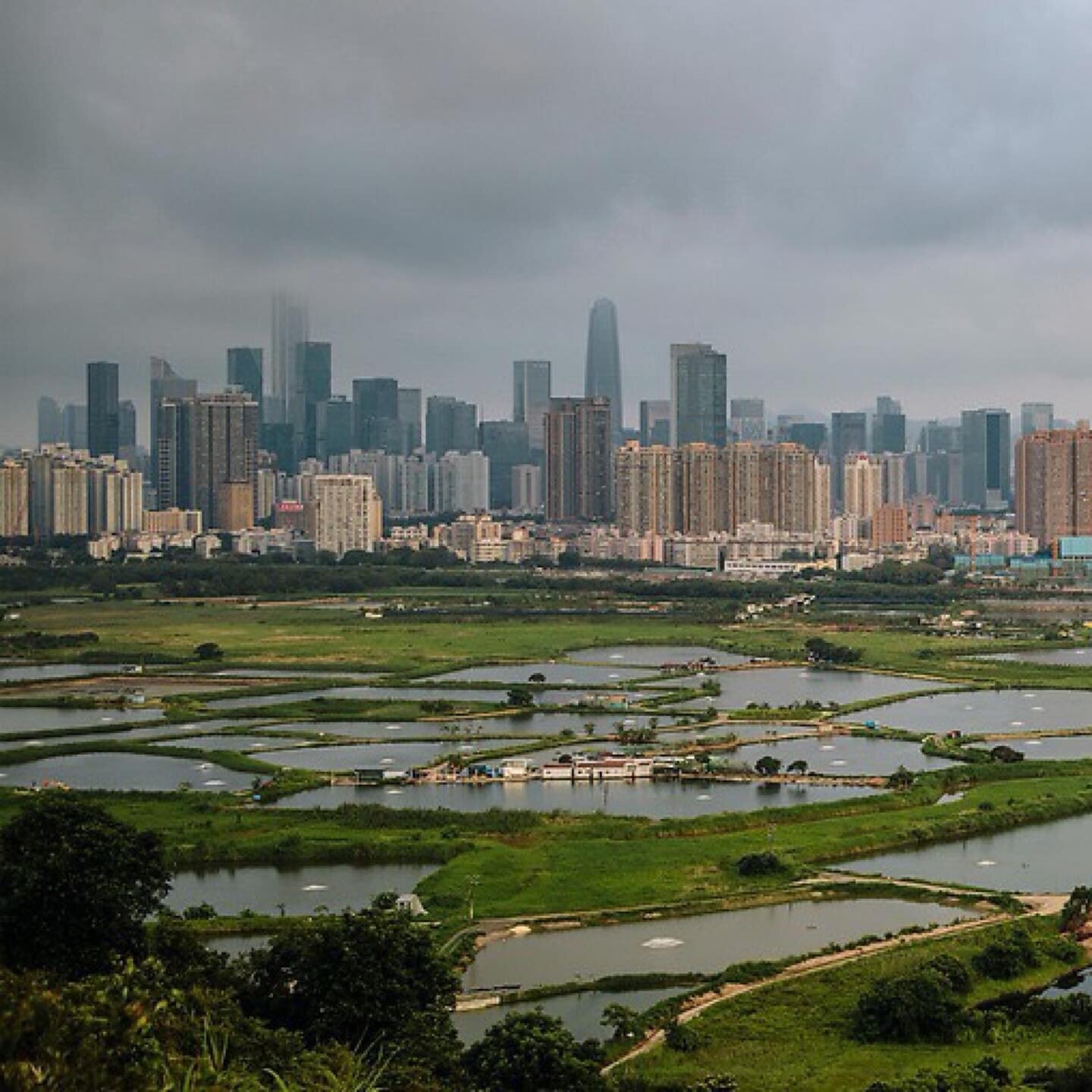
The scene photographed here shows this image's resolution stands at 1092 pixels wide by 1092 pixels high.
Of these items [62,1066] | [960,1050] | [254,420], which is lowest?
[960,1050]

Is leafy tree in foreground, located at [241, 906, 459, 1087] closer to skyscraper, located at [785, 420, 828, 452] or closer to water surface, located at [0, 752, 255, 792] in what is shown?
water surface, located at [0, 752, 255, 792]

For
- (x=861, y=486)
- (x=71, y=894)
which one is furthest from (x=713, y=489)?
(x=71, y=894)

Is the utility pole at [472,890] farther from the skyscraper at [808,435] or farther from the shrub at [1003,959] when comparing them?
the skyscraper at [808,435]

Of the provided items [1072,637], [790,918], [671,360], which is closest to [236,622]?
[1072,637]

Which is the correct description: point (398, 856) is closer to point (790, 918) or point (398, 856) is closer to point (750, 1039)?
point (790, 918)

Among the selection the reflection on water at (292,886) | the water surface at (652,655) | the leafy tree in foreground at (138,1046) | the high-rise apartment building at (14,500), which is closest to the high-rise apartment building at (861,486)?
the high-rise apartment building at (14,500)
